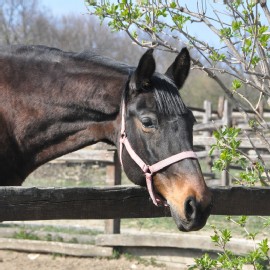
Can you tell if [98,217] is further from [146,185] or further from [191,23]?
[191,23]

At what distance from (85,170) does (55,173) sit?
87cm

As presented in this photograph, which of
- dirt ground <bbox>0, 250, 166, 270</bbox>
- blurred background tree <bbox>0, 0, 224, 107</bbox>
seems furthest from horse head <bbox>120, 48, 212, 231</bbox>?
blurred background tree <bbox>0, 0, 224, 107</bbox>

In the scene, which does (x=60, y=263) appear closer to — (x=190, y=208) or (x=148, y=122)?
(x=148, y=122)

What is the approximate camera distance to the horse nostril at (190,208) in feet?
8.74

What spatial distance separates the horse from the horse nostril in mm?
156

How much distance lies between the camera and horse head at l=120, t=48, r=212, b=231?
107 inches

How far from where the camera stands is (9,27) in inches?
1389

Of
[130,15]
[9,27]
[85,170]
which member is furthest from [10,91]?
[9,27]

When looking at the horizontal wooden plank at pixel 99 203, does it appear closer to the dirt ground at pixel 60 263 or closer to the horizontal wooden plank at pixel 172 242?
the horizontal wooden plank at pixel 172 242

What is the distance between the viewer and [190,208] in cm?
270

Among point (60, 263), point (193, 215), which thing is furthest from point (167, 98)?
point (60, 263)

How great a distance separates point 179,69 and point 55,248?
4.68 metres

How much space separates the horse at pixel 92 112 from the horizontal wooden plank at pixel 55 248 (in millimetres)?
3973

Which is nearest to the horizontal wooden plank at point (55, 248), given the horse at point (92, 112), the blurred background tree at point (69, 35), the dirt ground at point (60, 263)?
the dirt ground at point (60, 263)
